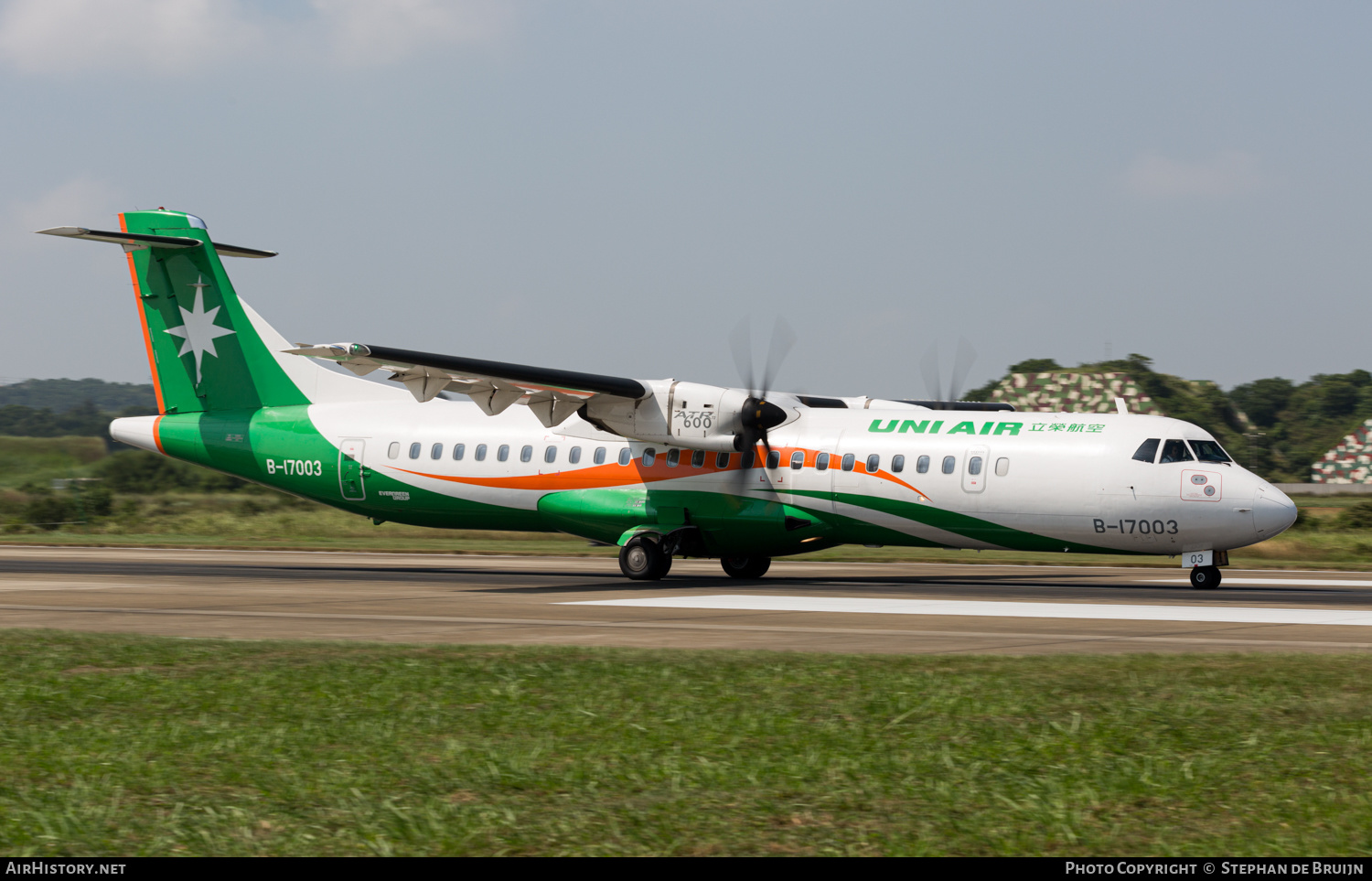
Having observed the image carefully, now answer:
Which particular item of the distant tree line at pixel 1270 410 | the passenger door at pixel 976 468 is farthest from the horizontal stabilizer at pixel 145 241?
the distant tree line at pixel 1270 410

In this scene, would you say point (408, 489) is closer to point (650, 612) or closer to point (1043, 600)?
point (650, 612)

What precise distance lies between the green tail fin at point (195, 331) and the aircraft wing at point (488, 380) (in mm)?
5795

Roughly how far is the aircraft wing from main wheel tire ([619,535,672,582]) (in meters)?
2.74

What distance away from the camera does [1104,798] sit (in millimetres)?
6656

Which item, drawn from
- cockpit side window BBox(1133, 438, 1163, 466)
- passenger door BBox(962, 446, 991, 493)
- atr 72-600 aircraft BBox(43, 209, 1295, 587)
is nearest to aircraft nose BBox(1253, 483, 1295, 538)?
atr 72-600 aircraft BBox(43, 209, 1295, 587)

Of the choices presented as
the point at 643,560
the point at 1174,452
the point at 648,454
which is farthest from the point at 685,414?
the point at 1174,452

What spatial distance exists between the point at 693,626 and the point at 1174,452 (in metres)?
10.4

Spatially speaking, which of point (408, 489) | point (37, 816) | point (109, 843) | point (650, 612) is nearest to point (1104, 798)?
point (109, 843)

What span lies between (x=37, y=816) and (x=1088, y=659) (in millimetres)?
8718

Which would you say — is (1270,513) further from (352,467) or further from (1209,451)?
(352,467)

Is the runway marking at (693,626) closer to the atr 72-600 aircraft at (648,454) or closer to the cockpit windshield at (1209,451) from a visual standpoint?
the atr 72-600 aircraft at (648,454)

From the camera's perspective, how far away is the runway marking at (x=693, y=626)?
13719 mm

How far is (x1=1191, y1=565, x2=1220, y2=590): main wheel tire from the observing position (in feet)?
70.9

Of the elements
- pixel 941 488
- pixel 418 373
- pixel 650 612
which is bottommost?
pixel 650 612
